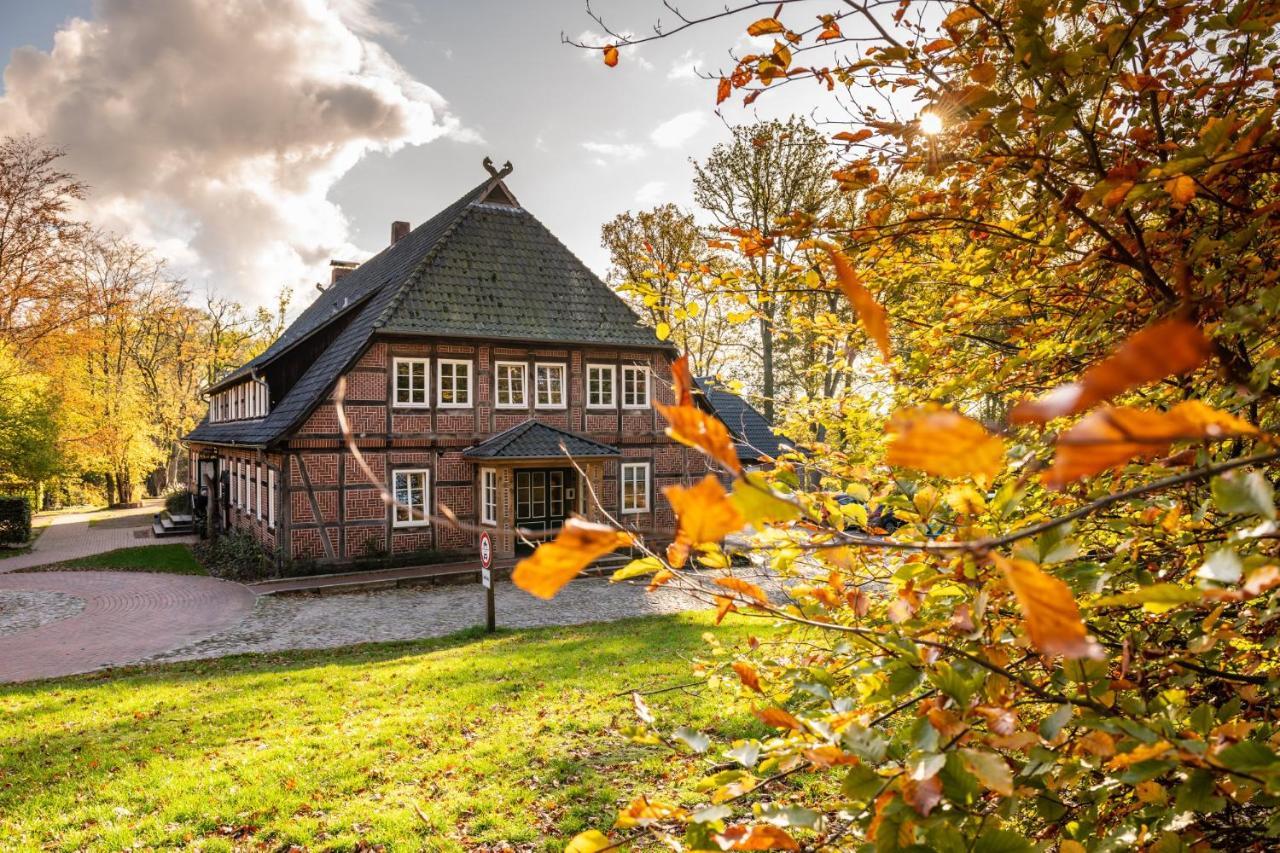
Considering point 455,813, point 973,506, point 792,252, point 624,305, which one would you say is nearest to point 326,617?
point 455,813

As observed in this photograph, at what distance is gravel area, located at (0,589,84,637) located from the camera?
40.1 ft

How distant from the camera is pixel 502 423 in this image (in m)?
17.1

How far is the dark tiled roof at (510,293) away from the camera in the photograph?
54.4 feet

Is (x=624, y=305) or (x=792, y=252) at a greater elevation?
(x=624, y=305)

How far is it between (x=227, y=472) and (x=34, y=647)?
432 inches

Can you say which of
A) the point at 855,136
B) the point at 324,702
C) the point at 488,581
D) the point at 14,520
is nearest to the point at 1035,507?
the point at 855,136

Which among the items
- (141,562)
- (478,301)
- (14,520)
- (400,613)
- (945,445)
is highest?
(478,301)

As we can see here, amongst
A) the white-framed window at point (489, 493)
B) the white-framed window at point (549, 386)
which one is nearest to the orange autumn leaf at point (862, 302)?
the white-framed window at point (489, 493)

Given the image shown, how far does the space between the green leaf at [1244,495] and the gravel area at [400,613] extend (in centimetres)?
1137

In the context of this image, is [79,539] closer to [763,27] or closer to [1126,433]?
[763,27]

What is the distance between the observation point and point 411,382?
1619cm

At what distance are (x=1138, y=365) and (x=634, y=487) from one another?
58.7ft

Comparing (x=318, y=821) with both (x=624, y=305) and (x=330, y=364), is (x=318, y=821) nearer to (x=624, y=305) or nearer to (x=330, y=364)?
(x=330, y=364)

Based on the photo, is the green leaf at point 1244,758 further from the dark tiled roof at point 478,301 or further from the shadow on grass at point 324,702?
the dark tiled roof at point 478,301
